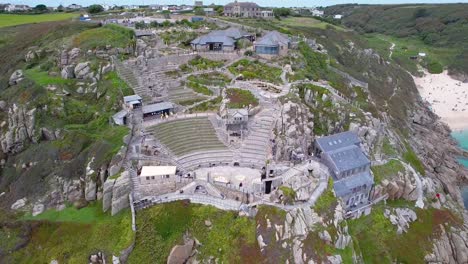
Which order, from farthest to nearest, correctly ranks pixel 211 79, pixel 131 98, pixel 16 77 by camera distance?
pixel 211 79 < pixel 16 77 < pixel 131 98

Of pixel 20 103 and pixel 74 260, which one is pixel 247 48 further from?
pixel 74 260

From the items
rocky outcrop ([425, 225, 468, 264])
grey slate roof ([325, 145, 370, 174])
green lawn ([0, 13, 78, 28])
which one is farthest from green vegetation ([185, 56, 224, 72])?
green lawn ([0, 13, 78, 28])

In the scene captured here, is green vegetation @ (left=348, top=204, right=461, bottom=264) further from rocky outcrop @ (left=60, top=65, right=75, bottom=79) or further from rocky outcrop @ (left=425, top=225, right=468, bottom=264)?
rocky outcrop @ (left=60, top=65, right=75, bottom=79)

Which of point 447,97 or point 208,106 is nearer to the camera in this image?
point 208,106

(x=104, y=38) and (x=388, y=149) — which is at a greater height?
(x=104, y=38)

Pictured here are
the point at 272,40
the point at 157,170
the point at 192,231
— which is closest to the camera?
Answer: the point at 192,231

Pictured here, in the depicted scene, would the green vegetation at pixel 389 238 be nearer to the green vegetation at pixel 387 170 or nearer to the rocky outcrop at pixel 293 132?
the green vegetation at pixel 387 170

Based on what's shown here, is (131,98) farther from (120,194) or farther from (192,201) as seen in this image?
(192,201)

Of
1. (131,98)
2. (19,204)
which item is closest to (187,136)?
(131,98)
